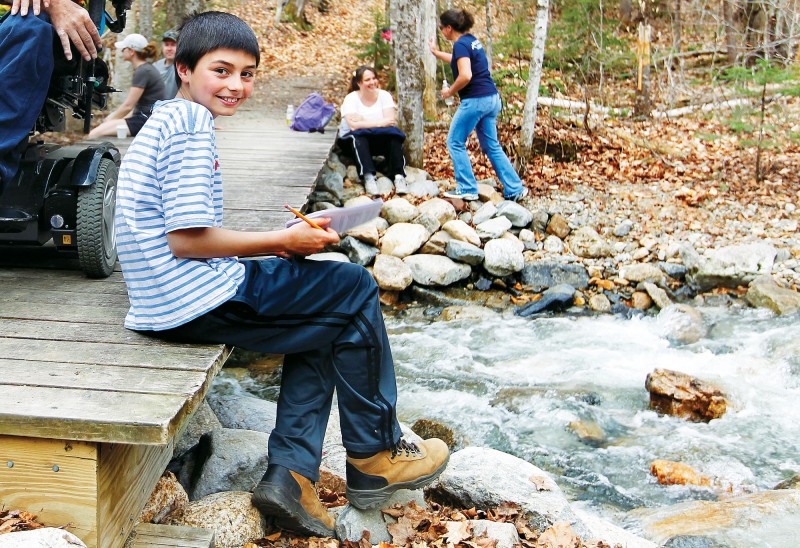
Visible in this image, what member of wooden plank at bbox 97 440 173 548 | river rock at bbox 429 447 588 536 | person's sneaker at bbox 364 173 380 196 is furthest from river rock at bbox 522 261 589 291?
wooden plank at bbox 97 440 173 548

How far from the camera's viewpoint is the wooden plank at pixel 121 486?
2.42 meters

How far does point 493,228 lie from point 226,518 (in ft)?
17.6

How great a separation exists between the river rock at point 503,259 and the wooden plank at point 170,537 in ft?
16.7

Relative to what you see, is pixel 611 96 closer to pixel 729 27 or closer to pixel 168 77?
pixel 729 27

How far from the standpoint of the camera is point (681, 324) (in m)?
6.65

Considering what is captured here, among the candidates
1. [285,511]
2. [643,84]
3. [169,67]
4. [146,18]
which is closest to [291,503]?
[285,511]

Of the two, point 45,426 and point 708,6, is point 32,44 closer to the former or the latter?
point 45,426

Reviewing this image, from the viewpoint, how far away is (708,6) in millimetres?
17266

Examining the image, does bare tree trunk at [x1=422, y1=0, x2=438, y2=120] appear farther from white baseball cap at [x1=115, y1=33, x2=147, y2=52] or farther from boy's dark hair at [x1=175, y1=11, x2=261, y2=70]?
boy's dark hair at [x1=175, y1=11, x2=261, y2=70]

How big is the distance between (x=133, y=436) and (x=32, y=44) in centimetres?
207

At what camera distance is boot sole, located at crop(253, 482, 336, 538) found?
9.52 ft

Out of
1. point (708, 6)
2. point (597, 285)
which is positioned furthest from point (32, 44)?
point (708, 6)

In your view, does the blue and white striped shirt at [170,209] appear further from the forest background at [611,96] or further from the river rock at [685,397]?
the forest background at [611,96]

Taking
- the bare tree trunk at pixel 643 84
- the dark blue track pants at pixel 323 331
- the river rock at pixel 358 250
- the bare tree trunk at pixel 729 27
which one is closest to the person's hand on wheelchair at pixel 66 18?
the dark blue track pants at pixel 323 331
